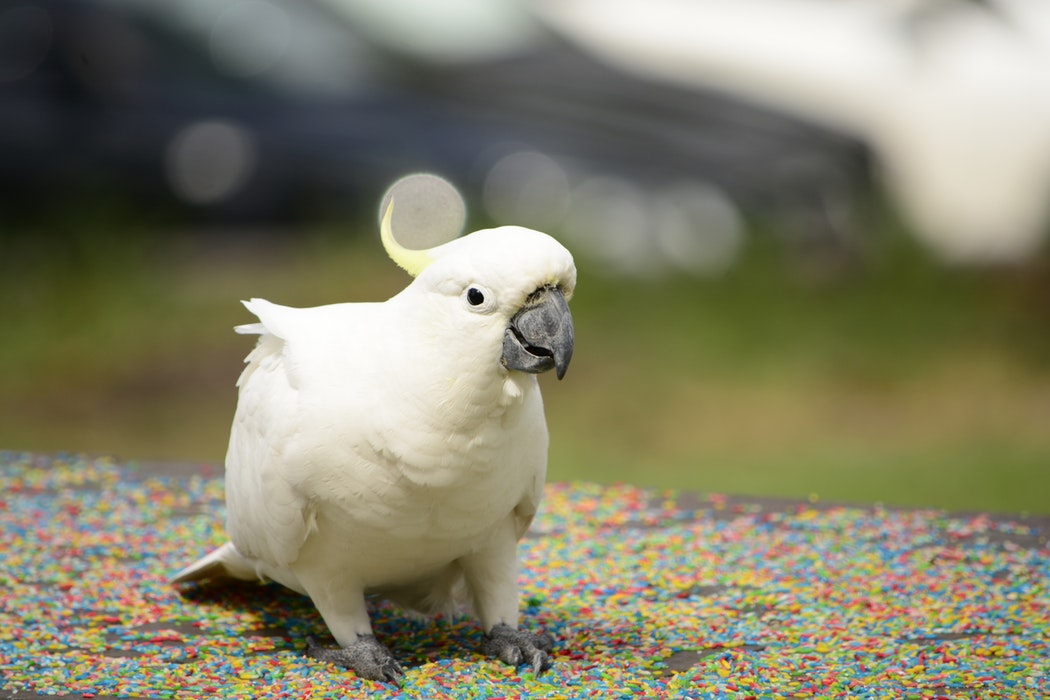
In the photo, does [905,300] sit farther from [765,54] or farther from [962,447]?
[765,54]

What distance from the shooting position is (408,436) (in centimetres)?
174

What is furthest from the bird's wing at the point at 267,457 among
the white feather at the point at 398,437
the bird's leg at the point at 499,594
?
the bird's leg at the point at 499,594

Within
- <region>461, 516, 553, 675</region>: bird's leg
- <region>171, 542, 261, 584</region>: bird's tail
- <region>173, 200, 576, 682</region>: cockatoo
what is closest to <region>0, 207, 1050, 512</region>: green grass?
<region>171, 542, 261, 584</region>: bird's tail

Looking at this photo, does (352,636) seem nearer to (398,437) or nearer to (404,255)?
(398,437)

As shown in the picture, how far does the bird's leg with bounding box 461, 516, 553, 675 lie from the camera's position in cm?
205

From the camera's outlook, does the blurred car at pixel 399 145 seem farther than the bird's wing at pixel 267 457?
Yes

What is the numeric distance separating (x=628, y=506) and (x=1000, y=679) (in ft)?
4.20

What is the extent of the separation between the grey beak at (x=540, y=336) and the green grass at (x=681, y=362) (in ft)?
9.17

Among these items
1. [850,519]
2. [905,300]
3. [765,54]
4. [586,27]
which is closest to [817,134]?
[765,54]

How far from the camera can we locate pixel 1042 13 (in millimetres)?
6156

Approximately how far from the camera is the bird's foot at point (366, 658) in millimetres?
1960

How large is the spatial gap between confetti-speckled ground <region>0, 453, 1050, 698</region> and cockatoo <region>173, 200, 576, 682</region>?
157 millimetres

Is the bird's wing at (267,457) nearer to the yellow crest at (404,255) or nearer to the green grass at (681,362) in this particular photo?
the yellow crest at (404,255)

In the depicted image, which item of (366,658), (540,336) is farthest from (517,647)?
(540,336)
